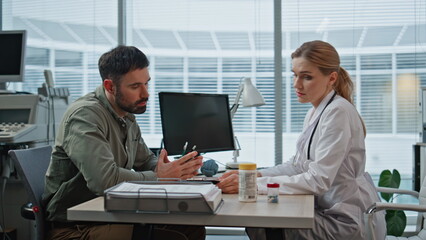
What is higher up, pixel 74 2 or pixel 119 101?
pixel 74 2

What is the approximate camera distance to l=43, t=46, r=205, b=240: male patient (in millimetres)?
1706

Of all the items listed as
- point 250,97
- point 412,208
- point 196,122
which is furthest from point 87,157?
point 250,97

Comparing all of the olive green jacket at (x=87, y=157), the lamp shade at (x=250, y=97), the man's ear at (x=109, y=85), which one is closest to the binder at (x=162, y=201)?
the olive green jacket at (x=87, y=157)

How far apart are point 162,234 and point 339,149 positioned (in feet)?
2.62

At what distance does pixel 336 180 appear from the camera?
191 cm

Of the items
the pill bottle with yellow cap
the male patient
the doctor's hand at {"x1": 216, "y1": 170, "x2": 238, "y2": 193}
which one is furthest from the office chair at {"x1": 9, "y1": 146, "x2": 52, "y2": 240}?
the pill bottle with yellow cap

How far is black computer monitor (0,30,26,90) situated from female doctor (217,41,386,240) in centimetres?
223

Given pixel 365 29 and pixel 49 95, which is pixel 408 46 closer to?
pixel 365 29

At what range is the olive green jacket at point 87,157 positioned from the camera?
1700mm

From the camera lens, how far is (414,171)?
3.09 m

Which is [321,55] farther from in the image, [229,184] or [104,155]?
[104,155]

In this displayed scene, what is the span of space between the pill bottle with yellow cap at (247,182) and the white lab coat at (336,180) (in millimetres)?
186

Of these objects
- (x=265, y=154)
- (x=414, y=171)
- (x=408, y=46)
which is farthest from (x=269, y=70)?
(x=414, y=171)

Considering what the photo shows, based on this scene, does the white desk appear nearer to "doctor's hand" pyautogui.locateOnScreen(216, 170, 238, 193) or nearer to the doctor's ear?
"doctor's hand" pyautogui.locateOnScreen(216, 170, 238, 193)
